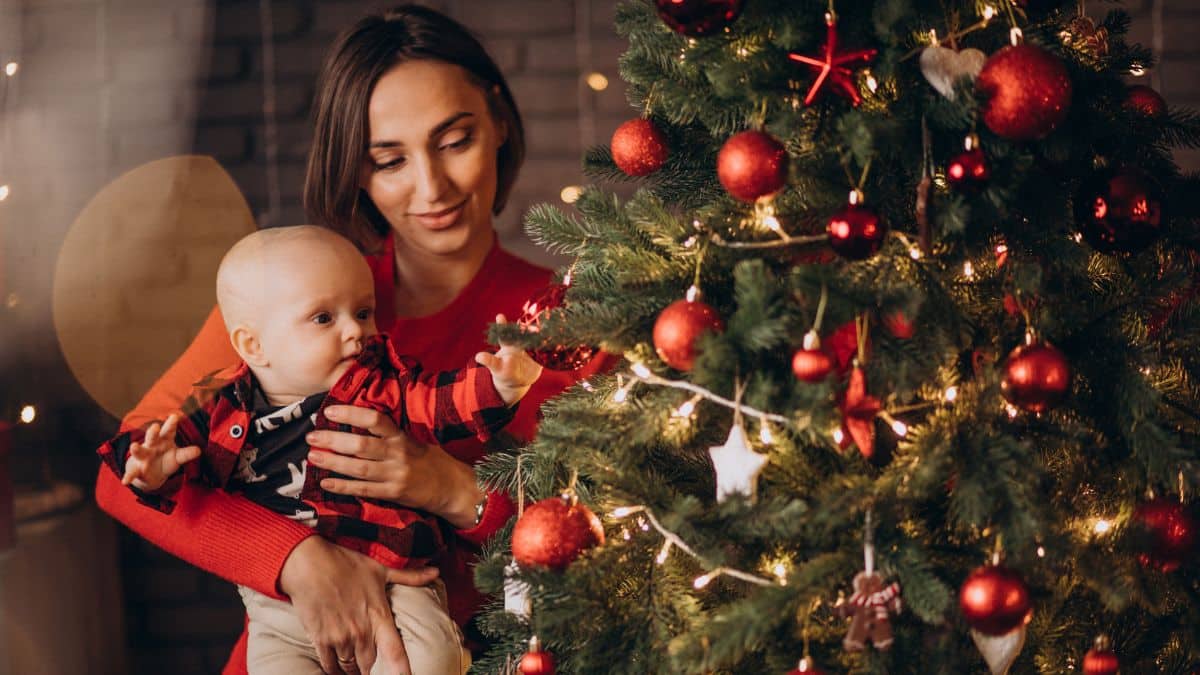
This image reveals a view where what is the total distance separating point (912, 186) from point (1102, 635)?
0.52m

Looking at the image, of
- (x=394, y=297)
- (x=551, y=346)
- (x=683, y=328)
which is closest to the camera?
(x=683, y=328)

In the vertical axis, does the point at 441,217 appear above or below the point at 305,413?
above

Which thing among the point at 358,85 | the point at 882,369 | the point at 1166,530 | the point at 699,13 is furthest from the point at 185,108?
the point at 1166,530

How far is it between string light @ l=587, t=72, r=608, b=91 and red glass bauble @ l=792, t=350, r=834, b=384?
1.30m

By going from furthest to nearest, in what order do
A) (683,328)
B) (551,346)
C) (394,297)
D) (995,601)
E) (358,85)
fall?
(394,297)
(358,85)
(551,346)
(683,328)
(995,601)

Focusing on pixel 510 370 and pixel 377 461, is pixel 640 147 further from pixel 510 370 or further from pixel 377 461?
pixel 377 461

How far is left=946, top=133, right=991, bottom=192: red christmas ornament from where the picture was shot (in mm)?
1013

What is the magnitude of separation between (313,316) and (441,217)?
33 cm

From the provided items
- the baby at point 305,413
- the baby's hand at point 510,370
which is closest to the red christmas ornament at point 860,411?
the baby's hand at point 510,370

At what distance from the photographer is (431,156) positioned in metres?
1.64

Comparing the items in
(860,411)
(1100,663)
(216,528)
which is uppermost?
(860,411)

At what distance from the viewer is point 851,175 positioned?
1105 millimetres

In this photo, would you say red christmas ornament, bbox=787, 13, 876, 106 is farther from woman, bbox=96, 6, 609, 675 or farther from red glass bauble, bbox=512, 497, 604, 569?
woman, bbox=96, 6, 609, 675

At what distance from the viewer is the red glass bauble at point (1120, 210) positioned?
1098 mm
